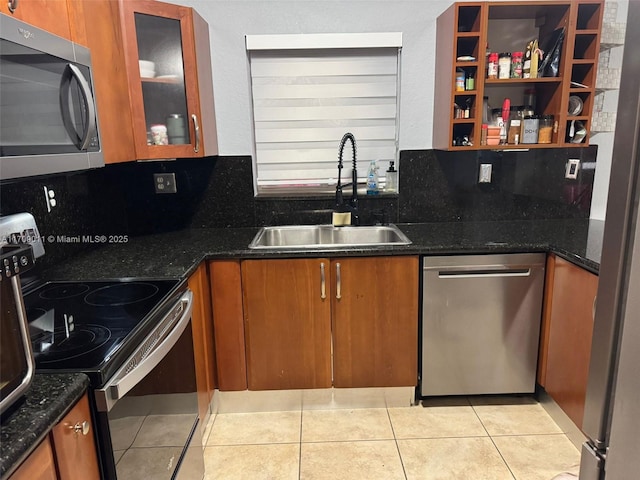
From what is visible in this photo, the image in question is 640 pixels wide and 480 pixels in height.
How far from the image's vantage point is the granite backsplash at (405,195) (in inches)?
100

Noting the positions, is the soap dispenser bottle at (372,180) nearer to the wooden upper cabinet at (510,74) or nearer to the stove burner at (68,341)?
the wooden upper cabinet at (510,74)

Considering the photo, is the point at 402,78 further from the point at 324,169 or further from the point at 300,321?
the point at 300,321

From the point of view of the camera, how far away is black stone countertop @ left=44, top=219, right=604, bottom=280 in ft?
6.01

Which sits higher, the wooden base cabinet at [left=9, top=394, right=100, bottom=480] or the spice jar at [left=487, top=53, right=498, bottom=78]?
the spice jar at [left=487, top=53, right=498, bottom=78]

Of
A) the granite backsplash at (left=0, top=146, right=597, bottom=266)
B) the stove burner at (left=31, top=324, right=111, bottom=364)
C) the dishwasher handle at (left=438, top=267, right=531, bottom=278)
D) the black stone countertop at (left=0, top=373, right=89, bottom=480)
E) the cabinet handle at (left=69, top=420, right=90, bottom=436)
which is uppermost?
the granite backsplash at (left=0, top=146, right=597, bottom=266)

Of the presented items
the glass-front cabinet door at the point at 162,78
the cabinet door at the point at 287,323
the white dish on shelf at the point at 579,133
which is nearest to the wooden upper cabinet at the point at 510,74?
the white dish on shelf at the point at 579,133

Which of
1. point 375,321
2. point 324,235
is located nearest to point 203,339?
point 375,321

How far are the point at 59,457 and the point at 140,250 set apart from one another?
4.51 ft

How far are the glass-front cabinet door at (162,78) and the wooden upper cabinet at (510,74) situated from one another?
1.26 meters

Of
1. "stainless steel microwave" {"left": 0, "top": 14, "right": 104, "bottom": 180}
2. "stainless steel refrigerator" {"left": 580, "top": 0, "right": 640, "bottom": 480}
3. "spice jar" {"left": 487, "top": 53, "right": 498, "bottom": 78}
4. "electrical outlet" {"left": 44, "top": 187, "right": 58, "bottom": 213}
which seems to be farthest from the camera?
"spice jar" {"left": 487, "top": 53, "right": 498, "bottom": 78}

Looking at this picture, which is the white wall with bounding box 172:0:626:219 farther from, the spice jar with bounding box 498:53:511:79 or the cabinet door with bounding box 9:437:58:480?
the cabinet door with bounding box 9:437:58:480

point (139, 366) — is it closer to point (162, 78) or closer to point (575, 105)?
point (162, 78)

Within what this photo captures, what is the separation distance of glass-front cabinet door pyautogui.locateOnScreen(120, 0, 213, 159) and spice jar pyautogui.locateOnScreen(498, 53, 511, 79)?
1512 millimetres

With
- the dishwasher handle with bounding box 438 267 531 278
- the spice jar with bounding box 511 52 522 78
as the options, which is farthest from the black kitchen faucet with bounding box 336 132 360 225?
the spice jar with bounding box 511 52 522 78
